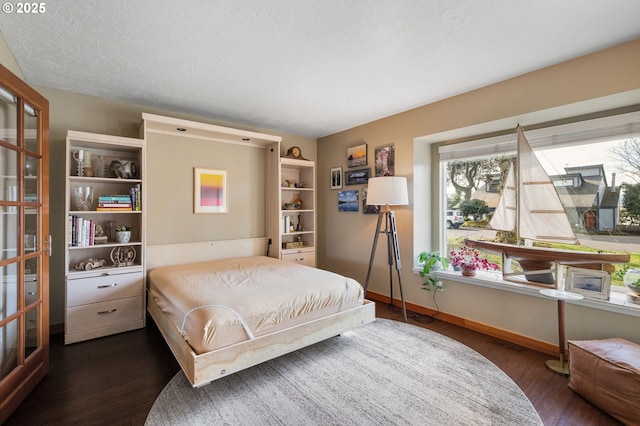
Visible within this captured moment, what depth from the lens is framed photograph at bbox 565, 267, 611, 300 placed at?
227cm

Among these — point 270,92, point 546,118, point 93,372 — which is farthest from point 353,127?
point 93,372

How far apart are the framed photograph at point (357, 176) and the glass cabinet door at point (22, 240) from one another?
131 inches

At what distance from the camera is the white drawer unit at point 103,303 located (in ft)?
8.76

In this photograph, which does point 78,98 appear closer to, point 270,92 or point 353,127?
point 270,92

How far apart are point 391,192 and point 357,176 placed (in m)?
0.99

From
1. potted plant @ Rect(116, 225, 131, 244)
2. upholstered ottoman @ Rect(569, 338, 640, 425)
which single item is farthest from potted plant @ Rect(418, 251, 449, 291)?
potted plant @ Rect(116, 225, 131, 244)

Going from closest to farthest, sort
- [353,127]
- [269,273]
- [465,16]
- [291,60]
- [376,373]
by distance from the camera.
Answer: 1. [465,16]
2. [376,373]
3. [291,60]
4. [269,273]
5. [353,127]

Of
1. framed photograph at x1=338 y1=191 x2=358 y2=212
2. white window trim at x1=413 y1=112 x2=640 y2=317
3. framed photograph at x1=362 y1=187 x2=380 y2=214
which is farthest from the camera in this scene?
framed photograph at x1=338 y1=191 x2=358 y2=212

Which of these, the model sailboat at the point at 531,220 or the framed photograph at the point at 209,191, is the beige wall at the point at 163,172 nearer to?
the framed photograph at the point at 209,191

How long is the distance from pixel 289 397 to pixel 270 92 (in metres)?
2.75

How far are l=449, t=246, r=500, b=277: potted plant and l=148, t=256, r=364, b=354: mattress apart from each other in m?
1.32

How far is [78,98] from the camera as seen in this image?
3.01 m

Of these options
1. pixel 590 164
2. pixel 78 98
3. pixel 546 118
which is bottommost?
pixel 590 164

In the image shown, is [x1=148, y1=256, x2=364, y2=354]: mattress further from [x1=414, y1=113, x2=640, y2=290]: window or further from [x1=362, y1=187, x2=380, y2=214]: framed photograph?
[x1=414, y1=113, x2=640, y2=290]: window
